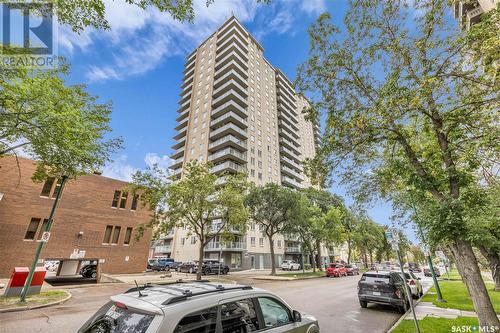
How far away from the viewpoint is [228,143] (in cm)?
4709

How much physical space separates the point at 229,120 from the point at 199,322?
49291 millimetres

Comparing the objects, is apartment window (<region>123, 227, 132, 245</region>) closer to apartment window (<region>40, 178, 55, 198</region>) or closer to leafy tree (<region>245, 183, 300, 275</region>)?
apartment window (<region>40, 178, 55, 198</region>)

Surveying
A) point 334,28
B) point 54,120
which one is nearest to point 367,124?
point 334,28

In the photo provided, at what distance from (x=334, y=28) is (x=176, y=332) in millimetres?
9984

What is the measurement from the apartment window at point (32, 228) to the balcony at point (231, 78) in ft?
144

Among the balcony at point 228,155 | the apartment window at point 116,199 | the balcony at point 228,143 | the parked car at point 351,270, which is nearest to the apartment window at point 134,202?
the apartment window at point 116,199

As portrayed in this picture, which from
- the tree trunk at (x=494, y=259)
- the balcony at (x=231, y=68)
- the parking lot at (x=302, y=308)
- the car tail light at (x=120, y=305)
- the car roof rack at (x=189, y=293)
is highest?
the balcony at (x=231, y=68)

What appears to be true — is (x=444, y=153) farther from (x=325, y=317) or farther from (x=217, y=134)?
(x=217, y=134)

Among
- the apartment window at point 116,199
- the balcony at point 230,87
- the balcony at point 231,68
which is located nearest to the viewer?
the apartment window at point 116,199

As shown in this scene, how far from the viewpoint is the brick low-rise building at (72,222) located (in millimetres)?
18641

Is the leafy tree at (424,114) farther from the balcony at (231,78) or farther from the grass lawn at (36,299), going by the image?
the balcony at (231,78)

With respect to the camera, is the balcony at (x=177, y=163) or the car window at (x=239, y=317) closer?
the car window at (x=239, y=317)

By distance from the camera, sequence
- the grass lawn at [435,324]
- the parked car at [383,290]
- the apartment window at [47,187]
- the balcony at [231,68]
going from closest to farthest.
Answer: the grass lawn at [435,324] → the parked car at [383,290] → the apartment window at [47,187] → the balcony at [231,68]

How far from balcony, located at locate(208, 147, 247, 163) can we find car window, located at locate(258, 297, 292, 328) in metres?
42.5
